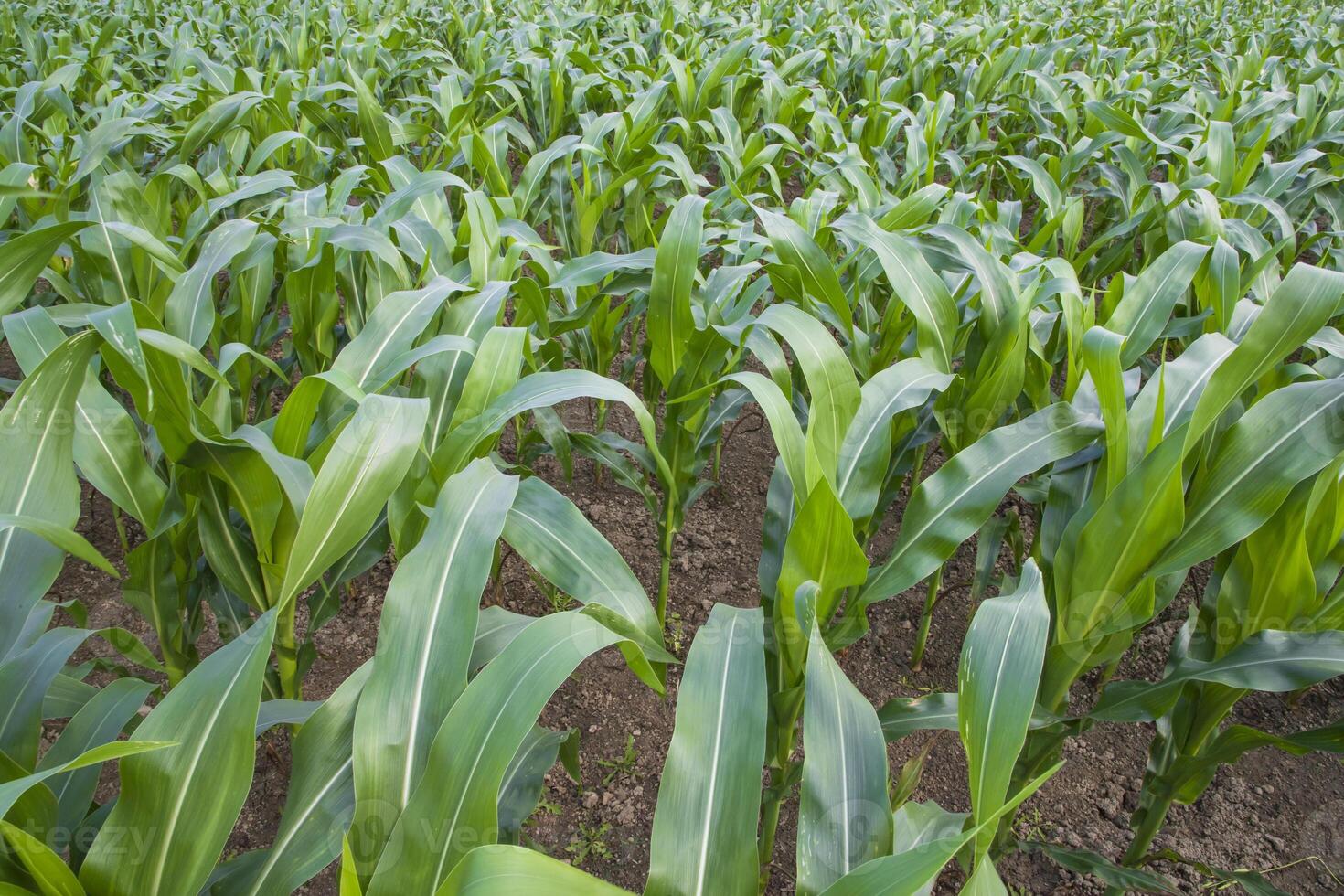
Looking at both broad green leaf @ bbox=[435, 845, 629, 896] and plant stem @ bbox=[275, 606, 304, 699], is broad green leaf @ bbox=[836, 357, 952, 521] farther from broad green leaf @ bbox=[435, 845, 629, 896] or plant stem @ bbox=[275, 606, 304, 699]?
plant stem @ bbox=[275, 606, 304, 699]

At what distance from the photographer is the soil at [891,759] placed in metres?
1.58

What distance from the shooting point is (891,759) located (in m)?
1.72

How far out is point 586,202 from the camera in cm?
252

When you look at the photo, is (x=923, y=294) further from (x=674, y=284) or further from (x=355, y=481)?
(x=355, y=481)

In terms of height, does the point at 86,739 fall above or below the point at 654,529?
above

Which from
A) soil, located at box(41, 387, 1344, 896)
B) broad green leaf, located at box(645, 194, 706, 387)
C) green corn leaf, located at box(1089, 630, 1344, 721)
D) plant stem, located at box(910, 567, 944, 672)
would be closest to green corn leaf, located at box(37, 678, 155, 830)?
soil, located at box(41, 387, 1344, 896)

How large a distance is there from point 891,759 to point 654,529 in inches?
34.5

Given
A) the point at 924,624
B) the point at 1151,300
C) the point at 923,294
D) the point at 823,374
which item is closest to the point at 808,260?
the point at 923,294

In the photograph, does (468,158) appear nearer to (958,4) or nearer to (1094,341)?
(1094,341)

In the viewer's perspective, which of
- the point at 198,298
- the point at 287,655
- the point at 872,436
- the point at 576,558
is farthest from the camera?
the point at 198,298

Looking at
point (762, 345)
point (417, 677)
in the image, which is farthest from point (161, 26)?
point (417, 677)

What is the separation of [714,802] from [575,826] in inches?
34.2

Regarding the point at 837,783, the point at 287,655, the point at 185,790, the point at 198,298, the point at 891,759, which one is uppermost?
the point at 198,298

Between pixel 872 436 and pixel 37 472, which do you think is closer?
pixel 37 472
